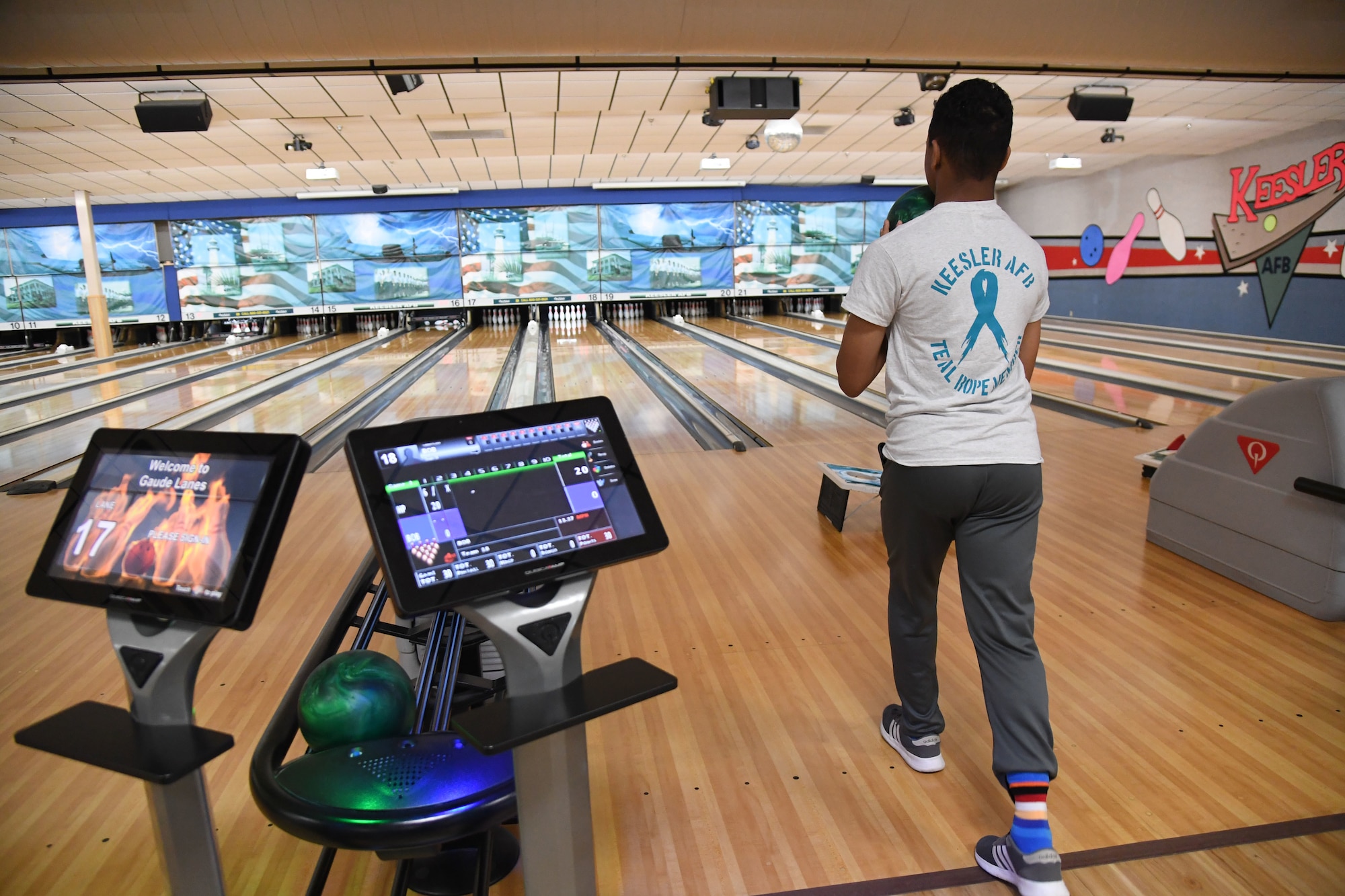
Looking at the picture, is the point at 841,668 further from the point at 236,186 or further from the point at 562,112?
the point at 236,186

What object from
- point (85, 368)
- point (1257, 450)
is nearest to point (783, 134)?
point (1257, 450)

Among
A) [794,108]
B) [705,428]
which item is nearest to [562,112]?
[794,108]

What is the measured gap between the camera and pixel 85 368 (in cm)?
951

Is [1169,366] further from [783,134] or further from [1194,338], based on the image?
[783,134]

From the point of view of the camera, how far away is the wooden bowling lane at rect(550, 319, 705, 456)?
5074 millimetres

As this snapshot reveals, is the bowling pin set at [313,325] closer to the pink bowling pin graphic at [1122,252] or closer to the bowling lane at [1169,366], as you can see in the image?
the bowling lane at [1169,366]

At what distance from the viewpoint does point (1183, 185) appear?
10.6 meters

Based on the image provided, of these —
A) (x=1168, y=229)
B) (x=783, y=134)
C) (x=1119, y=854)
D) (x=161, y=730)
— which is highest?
(x=783, y=134)

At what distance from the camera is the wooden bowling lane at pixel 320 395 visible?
600 centimetres

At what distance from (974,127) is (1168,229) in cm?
1142

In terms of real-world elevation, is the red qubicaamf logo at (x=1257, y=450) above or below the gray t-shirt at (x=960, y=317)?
below

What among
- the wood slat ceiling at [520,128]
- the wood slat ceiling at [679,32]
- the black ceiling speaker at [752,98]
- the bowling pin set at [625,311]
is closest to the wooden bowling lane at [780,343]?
the bowling pin set at [625,311]

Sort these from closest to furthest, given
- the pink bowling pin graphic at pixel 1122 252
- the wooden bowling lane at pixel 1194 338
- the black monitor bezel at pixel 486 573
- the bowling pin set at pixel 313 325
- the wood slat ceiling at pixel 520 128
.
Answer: the black monitor bezel at pixel 486 573
the wood slat ceiling at pixel 520 128
the wooden bowling lane at pixel 1194 338
the pink bowling pin graphic at pixel 1122 252
the bowling pin set at pixel 313 325

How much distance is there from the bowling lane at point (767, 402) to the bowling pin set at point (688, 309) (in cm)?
447
